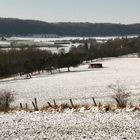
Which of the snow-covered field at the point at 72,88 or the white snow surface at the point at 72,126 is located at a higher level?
the white snow surface at the point at 72,126

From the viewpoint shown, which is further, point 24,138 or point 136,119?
point 136,119

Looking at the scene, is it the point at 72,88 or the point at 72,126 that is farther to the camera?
the point at 72,88

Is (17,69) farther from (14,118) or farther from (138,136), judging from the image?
(138,136)

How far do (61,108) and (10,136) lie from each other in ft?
29.7

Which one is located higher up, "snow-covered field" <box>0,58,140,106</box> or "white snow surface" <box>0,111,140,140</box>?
"white snow surface" <box>0,111,140,140</box>

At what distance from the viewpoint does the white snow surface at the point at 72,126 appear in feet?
69.3

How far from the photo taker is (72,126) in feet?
78.1

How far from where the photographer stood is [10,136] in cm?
2220

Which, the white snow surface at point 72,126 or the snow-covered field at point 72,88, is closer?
the white snow surface at point 72,126

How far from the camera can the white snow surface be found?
2112cm

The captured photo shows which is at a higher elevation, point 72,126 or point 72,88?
point 72,126

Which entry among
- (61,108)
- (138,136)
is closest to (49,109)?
(61,108)

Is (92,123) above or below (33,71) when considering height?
above

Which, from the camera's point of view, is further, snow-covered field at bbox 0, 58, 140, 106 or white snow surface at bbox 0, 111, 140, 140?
snow-covered field at bbox 0, 58, 140, 106
